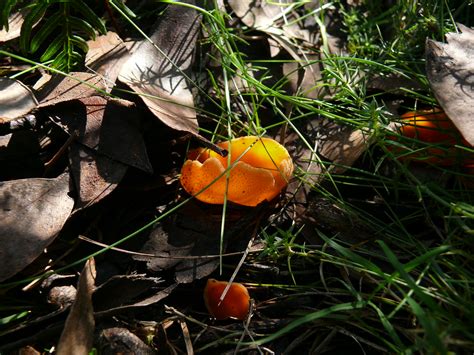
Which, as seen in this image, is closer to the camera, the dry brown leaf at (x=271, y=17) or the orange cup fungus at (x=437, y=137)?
the orange cup fungus at (x=437, y=137)

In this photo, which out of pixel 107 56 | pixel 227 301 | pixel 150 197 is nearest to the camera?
pixel 227 301

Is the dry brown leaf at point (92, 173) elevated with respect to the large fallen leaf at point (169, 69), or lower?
lower

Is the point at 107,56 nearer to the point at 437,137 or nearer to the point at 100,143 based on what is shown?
the point at 100,143

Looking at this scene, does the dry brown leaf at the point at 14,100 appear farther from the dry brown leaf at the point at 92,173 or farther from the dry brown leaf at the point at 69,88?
the dry brown leaf at the point at 92,173

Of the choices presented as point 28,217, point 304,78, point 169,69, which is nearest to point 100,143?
point 28,217

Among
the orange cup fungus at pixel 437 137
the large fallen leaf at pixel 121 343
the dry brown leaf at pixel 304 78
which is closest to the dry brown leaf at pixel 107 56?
the dry brown leaf at pixel 304 78
